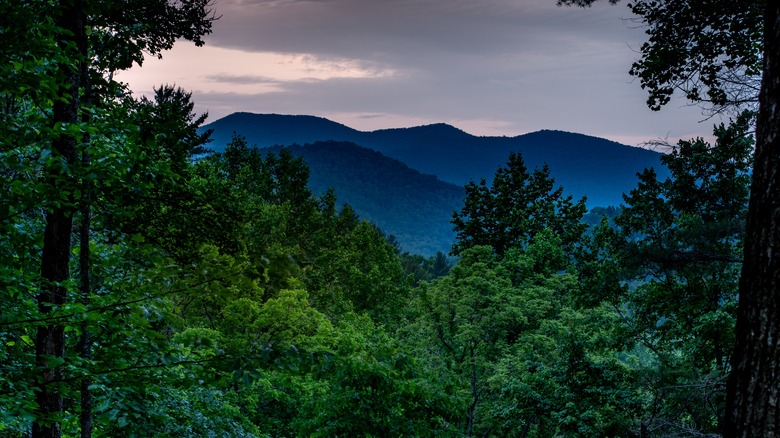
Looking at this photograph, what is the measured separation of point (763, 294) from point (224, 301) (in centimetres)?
461

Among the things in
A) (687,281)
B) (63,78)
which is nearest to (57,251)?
(63,78)

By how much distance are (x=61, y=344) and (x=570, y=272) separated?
26330 mm

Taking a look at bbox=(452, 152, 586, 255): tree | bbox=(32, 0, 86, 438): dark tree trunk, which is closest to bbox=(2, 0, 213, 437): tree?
bbox=(32, 0, 86, 438): dark tree trunk

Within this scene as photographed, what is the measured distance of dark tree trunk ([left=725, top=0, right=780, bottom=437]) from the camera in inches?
93.9

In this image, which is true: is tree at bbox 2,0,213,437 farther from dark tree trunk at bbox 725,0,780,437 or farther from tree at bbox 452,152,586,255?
tree at bbox 452,152,586,255

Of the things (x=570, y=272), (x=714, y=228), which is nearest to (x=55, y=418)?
(x=714, y=228)

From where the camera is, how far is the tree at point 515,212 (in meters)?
31.8

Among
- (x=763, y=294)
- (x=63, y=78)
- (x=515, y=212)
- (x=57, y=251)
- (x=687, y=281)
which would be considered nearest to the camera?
(x=763, y=294)

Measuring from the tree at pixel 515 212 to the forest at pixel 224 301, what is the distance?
29.4 feet

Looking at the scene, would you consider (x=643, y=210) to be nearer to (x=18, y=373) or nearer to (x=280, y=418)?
(x=280, y=418)

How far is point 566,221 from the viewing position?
32.0 m

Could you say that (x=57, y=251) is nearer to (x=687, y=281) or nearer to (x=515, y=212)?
(x=687, y=281)

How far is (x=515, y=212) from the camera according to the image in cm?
3294

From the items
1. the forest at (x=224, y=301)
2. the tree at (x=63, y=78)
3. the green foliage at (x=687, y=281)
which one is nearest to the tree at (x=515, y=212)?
the forest at (x=224, y=301)
